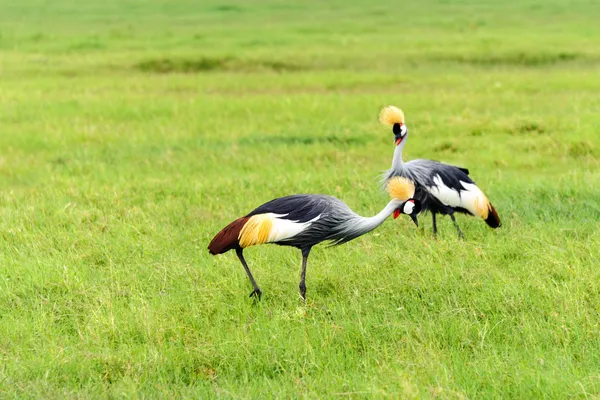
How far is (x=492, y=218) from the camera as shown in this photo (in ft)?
21.8

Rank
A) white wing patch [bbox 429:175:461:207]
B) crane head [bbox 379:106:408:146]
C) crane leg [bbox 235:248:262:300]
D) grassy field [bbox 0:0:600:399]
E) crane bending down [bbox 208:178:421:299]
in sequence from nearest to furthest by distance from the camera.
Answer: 1. grassy field [bbox 0:0:600:399]
2. crane bending down [bbox 208:178:421:299]
3. crane leg [bbox 235:248:262:300]
4. crane head [bbox 379:106:408:146]
5. white wing patch [bbox 429:175:461:207]

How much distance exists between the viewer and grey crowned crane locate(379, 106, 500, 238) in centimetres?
658

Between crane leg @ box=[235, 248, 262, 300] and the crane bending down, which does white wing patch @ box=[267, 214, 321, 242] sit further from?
crane leg @ box=[235, 248, 262, 300]

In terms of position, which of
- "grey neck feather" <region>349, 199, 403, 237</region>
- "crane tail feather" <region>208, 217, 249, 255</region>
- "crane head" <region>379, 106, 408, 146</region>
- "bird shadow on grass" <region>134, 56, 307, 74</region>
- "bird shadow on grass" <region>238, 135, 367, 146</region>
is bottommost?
"bird shadow on grass" <region>238, 135, 367, 146</region>

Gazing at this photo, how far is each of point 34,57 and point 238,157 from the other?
11743 millimetres

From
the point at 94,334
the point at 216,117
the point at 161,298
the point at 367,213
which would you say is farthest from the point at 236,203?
the point at 216,117

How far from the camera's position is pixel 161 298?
17.4 ft

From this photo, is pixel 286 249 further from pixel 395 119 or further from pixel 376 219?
pixel 376 219

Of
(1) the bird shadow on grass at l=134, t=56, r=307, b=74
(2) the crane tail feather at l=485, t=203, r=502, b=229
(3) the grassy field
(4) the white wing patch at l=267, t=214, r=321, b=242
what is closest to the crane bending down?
(4) the white wing patch at l=267, t=214, r=321, b=242

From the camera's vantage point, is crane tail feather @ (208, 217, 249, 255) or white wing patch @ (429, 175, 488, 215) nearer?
crane tail feather @ (208, 217, 249, 255)

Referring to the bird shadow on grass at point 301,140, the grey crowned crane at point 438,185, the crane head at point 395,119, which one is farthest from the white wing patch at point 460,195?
the bird shadow on grass at point 301,140

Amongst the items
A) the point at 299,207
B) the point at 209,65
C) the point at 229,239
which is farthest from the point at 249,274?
the point at 209,65

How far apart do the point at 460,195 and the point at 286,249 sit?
4.96ft

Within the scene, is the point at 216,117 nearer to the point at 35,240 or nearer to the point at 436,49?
the point at 35,240
